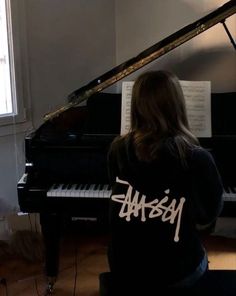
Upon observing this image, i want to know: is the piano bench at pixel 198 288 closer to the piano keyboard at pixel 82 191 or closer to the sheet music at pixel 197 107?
the piano keyboard at pixel 82 191

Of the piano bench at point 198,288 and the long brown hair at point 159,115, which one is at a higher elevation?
the long brown hair at point 159,115

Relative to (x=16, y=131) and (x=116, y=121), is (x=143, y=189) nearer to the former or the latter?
(x=116, y=121)

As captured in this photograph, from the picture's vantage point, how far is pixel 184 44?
11.4ft

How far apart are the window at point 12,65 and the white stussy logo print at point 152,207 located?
188 centimetres

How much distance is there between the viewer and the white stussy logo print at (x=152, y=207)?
55.3 inches

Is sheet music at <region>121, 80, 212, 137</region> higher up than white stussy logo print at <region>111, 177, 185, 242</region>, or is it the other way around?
sheet music at <region>121, 80, 212, 137</region>

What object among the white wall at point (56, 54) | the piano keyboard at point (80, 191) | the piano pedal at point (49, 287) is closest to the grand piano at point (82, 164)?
the piano keyboard at point (80, 191)

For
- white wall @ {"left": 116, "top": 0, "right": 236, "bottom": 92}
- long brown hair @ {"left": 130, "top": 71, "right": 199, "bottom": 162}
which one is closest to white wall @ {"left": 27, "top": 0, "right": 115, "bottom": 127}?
white wall @ {"left": 116, "top": 0, "right": 236, "bottom": 92}

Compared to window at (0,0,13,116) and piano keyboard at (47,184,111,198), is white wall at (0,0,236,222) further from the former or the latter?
piano keyboard at (47,184,111,198)

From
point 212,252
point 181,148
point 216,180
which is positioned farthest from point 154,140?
point 212,252

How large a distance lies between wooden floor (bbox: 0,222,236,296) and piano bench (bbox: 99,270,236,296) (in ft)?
3.52

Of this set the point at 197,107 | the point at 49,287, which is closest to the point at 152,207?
the point at 197,107

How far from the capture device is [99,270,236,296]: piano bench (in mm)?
1482

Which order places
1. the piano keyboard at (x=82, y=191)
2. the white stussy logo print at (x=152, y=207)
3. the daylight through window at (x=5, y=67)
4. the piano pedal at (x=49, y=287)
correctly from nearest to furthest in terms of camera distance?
the white stussy logo print at (x=152, y=207), the piano keyboard at (x=82, y=191), the piano pedal at (x=49, y=287), the daylight through window at (x=5, y=67)
